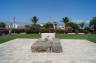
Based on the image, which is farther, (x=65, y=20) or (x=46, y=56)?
(x=65, y=20)

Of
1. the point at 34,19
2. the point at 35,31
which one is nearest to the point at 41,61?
the point at 35,31

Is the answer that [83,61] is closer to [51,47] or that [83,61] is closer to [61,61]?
[61,61]

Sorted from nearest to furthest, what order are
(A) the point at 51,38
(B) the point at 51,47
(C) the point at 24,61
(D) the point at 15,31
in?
(C) the point at 24,61 → (B) the point at 51,47 → (A) the point at 51,38 → (D) the point at 15,31

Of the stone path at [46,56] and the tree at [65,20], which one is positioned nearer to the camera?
the stone path at [46,56]

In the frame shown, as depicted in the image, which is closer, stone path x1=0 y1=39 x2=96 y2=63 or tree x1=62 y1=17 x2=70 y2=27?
stone path x1=0 y1=39 x2=96 y2=63

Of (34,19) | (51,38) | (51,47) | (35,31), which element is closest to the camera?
(51,47)

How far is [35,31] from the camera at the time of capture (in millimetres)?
32000

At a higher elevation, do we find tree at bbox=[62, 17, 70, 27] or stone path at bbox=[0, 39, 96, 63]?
tree at bbox=[62, 17, 70, 27]

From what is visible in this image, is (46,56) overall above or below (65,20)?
below

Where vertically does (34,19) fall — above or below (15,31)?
above

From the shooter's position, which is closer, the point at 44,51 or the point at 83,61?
the point at 83,61

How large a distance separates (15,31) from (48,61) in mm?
30134

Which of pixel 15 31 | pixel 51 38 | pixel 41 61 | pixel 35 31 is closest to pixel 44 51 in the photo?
pixel 41 61

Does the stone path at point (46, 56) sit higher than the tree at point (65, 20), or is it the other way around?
the tree at point (65, 20)
